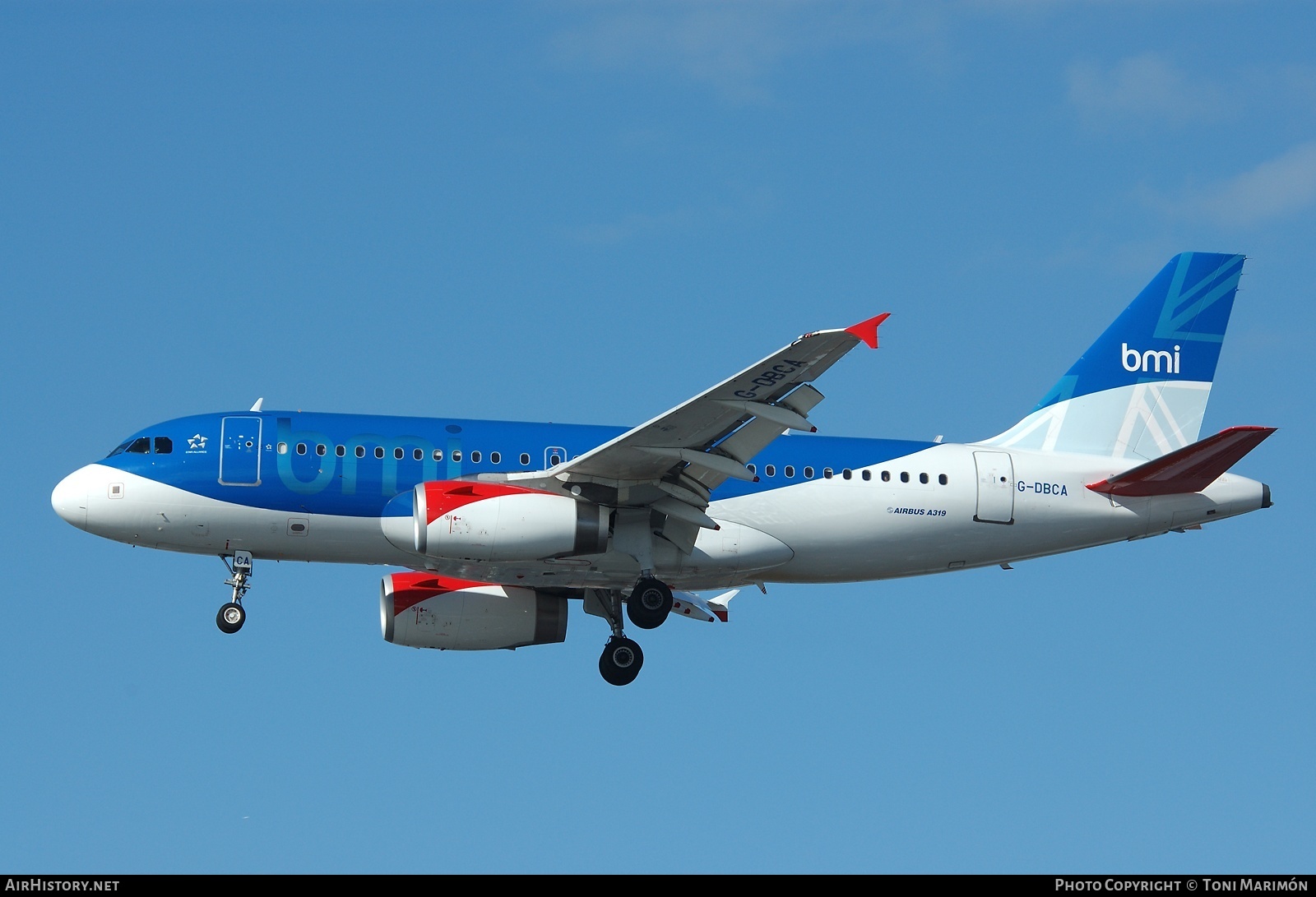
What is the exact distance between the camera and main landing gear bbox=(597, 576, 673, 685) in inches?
1289

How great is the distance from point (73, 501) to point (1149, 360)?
22.7 m

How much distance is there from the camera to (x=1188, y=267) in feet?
125

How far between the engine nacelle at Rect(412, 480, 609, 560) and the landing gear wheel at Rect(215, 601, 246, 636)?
14.8 feet

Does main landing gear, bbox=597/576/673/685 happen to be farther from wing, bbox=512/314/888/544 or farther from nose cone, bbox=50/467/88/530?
nose cone, bbox=50/467/88/530

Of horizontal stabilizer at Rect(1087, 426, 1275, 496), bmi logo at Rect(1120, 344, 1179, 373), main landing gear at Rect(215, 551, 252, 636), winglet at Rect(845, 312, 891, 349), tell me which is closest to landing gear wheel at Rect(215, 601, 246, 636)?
main landing gear at Rect(215, 551, 252, 636)

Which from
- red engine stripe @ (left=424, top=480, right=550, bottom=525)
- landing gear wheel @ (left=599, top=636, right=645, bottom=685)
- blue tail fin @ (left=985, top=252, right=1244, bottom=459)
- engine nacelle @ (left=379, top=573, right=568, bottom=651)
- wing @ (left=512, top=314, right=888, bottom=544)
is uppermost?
blue tail fin @ (left=985, top=252, right=1244, bottom=459)

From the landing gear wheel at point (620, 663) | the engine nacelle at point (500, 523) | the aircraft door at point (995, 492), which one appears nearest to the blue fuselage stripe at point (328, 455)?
the engine nacelle at point (500, 523)

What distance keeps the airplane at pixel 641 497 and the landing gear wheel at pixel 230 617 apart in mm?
43

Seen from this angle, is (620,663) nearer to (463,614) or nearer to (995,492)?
(463,614)

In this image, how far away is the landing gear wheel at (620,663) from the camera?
3516cm

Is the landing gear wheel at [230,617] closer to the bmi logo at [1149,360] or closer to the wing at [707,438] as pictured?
the wing at [707,438]

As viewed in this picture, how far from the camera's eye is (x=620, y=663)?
3519cm
